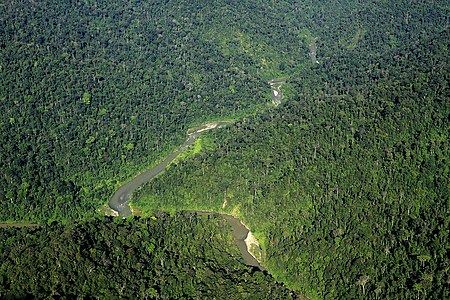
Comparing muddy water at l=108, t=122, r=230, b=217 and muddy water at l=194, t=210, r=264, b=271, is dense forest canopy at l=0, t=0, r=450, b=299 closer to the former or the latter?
muddy water at l=194, t=210, r=264, b=271

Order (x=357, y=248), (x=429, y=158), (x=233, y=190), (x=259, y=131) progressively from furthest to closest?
(x=259, y=131) < (x=233, y=190) < (x=429, y=158) < (x=357, y=248)

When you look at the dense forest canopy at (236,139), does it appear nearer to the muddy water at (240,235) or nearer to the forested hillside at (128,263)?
the forested hillside at (128,263)

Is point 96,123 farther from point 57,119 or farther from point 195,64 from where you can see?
point 195,64

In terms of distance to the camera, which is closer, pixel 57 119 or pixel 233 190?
pixel 233 190

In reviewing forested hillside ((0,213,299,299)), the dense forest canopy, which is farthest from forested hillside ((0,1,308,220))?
forested hillside ((0,213,299,299))

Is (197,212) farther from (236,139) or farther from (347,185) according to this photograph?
(347,185)

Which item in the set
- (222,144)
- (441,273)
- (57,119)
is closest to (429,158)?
(441,273)

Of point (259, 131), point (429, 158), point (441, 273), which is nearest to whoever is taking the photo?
point (441, 273)
